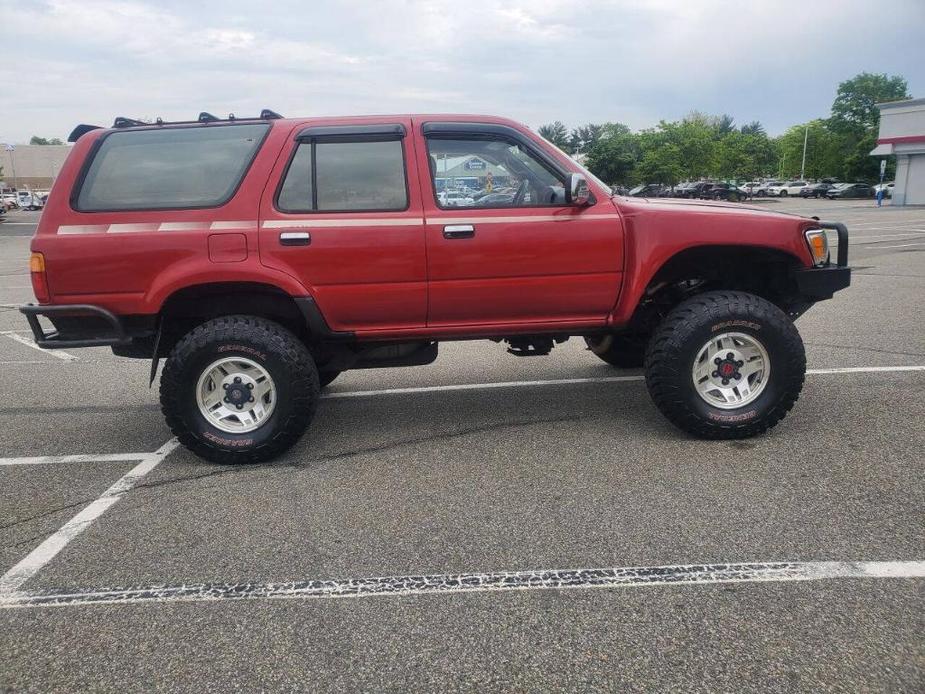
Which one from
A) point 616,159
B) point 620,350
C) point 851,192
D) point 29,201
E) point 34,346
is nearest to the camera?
point 620,350

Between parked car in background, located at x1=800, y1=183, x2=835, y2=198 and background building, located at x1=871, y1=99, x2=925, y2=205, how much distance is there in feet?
60.2

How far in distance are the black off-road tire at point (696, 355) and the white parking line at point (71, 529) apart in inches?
122

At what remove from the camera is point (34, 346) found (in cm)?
834

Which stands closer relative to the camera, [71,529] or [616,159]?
[71,529]

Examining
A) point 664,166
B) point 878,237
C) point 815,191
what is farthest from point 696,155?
point 878,237

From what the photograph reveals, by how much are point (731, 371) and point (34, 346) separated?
7414mm

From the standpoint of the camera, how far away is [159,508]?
12.6 feet

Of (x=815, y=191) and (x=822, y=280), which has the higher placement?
(x=822, y=280)

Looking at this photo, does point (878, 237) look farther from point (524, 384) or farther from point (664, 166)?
point (664, 166)

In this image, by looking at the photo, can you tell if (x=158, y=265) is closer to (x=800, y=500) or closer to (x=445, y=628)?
(x=445, y=628)

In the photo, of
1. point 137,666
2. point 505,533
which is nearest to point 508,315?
point 505,533

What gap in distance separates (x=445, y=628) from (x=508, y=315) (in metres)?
2.29

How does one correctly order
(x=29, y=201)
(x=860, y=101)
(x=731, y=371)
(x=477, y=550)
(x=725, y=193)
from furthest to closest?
(x=860, y=101)
(x=29, y=201)
(x=725, y=193)
(x=731, y=371)
(x=477, y=550)

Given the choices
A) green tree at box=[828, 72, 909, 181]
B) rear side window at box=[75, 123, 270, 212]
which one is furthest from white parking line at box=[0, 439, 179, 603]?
green tree at box=[828, 72, 909, 181]
